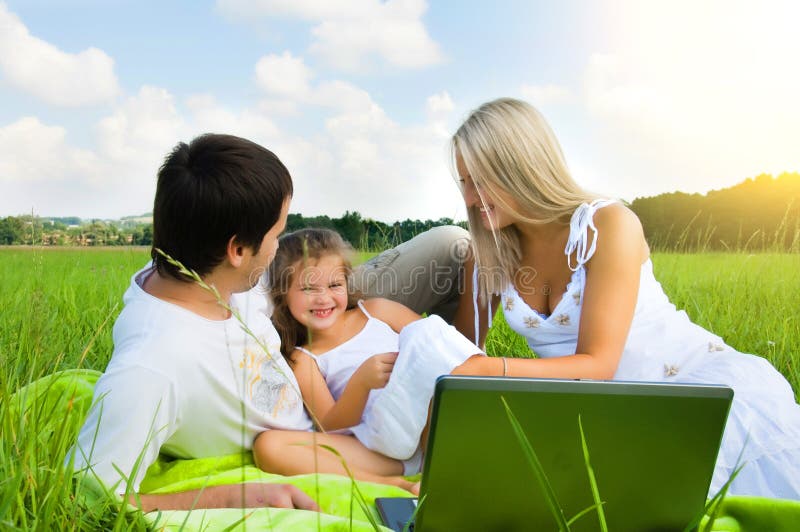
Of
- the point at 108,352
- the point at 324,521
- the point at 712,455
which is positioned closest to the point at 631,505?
the point at 712,455

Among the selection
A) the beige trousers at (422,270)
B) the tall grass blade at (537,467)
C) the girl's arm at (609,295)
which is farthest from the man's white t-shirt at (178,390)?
the girl's arm at (609,295)

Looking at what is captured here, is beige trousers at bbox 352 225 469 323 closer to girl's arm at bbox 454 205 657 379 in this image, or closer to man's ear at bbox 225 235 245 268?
girl's arm at bbox 454 205 657 379

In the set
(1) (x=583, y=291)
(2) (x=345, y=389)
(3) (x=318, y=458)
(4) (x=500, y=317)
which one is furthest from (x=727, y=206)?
(3) (x=318, y=458)

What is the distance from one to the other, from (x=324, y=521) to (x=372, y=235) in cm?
386

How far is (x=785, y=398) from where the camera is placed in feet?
7.92

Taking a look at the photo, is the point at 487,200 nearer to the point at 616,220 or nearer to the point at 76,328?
the point at 616,220

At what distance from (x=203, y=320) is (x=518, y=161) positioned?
4.15 ft

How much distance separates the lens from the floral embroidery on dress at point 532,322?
2830 millimetres

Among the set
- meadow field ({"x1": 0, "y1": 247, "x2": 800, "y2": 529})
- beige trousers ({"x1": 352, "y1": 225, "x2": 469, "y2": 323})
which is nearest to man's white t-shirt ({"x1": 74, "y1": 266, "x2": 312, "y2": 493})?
meadow field ({"x1": 0, "y1": 247, "x2": 800, "y2": 529})

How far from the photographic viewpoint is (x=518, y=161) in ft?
8.46

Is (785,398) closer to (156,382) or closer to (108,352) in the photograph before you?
(156,382)

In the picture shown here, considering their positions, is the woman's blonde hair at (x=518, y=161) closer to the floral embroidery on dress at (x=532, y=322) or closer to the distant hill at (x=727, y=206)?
the floral embroidery on dress at (x=532, y=322)

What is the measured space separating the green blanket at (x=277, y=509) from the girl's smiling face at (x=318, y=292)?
60 cm

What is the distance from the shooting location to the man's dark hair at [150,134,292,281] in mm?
2088
